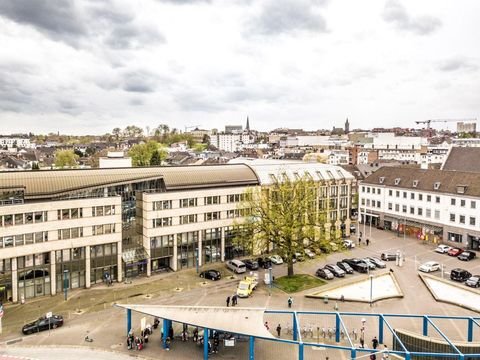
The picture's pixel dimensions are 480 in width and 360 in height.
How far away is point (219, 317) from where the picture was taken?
3572 cm

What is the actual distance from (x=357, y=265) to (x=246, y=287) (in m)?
18.8

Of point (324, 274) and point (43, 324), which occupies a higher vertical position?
point (324, 274)

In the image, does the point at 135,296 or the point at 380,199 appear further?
the point at 380,199

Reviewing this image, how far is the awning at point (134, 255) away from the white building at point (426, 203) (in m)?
50.6

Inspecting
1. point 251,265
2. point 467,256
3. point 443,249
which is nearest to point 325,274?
point 251,265

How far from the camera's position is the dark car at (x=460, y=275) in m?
54.8

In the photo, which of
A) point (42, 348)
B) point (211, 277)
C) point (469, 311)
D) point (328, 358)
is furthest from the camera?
point (211, 277)

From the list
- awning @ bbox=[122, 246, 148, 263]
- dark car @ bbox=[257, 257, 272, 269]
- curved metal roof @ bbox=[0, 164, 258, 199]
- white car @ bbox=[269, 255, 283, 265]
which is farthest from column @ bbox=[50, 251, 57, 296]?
white car @ bbox=[269, 255, 283, 265]

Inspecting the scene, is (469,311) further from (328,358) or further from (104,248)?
(104,248)

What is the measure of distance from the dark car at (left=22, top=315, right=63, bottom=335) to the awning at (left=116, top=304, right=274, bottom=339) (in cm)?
929

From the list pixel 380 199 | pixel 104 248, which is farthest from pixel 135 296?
pixel 380 199

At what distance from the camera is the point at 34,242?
48125mm

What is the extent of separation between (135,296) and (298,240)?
69.4 ft

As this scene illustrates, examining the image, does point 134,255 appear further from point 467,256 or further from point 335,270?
point 467,256
